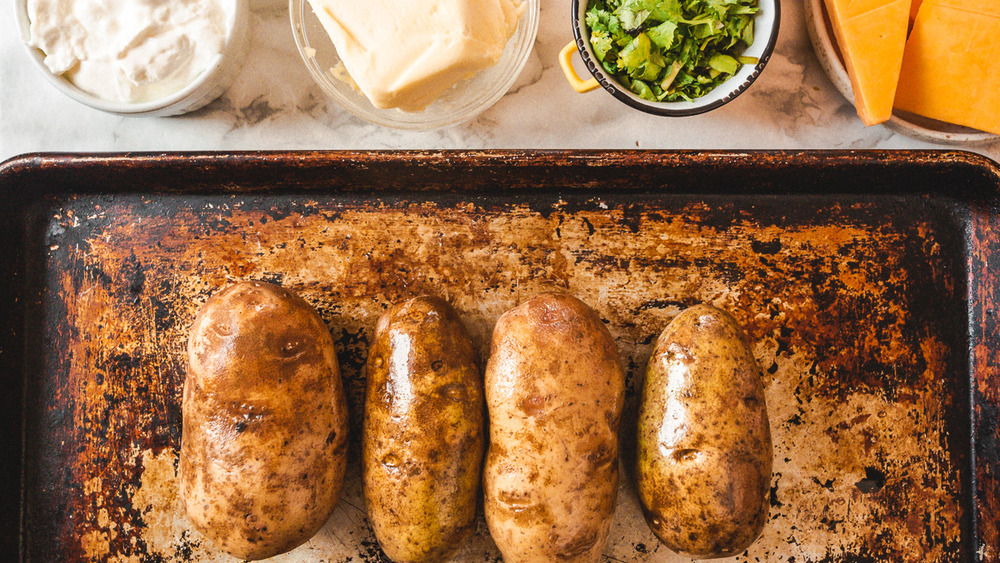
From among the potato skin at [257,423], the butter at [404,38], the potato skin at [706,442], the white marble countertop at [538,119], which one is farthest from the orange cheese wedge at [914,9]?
the potato skin at [257,423]

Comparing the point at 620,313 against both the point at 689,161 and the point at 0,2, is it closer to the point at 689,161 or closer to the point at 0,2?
the point at 689,161

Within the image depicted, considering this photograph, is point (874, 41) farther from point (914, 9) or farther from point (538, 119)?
point (538, 119)

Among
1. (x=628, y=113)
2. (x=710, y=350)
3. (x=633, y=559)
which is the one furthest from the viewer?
(x=628, y=113)

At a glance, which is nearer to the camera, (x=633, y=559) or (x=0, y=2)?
(x=633, y=559)

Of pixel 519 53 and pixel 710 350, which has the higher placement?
pixel 519 53

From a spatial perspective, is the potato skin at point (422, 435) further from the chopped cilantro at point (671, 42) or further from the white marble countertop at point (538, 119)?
the chopped cilantro at point (671, 42)

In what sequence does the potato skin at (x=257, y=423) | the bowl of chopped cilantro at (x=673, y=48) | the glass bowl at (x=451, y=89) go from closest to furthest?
the potato skin at (x=257, y=423) < the bowl of chopped cilantro at (x=673, y=48) < the glass bowl at (x=451, y=89)

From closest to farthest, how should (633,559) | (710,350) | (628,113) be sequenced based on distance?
(710,350) → (633,559) → (628,113)

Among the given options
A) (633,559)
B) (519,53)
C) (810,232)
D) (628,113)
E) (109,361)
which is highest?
(519,53)

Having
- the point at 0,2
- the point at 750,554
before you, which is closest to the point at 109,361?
the point at 0,2

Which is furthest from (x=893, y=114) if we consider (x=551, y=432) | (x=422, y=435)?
(x=422, y=435)
